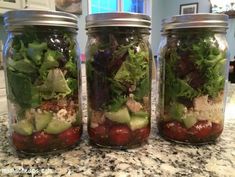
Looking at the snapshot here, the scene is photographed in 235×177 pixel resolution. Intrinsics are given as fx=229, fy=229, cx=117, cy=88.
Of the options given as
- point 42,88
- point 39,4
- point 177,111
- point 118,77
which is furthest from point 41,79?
point 39,4

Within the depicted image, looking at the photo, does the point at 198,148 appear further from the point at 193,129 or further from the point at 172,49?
the point at 172,49

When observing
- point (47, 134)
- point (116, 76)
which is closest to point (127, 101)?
point (116, 76)

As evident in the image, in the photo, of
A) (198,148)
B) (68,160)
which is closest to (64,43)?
(68,160)

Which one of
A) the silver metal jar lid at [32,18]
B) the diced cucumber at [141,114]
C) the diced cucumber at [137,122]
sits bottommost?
the diced cucumber at [137,122]

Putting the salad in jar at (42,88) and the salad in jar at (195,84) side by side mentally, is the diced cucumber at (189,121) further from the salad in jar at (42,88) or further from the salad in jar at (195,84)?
the salad in jar at (42,88)

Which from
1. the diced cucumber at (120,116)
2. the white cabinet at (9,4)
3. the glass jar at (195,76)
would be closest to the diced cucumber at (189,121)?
the glass jar at (195,76)

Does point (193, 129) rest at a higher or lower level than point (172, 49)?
lower

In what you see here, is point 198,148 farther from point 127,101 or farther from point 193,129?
point 127,101
